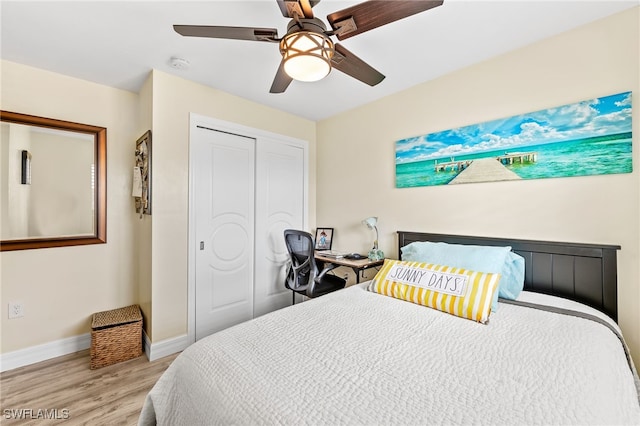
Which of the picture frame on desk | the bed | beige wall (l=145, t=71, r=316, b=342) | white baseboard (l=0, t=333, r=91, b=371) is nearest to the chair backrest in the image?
the picture frame on desk

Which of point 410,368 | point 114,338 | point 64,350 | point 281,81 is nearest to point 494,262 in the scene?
point 410,368

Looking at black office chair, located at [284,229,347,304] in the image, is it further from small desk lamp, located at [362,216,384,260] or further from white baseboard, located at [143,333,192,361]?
white baseboard, located at [143,333,192,361]

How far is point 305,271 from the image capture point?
2604 millimetres

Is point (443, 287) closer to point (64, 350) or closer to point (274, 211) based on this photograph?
point (274, 211)

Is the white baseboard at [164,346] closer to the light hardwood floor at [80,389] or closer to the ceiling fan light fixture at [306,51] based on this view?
the light hardwood floor at [80,389]

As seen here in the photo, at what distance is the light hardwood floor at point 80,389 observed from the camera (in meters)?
1.65

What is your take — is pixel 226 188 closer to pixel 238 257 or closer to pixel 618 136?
pixel 238 257

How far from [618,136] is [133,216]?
387 cm

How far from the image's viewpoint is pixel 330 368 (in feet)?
3.28

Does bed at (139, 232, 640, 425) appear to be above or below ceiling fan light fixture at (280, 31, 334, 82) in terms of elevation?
below

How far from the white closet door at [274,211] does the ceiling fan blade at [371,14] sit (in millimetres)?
1904

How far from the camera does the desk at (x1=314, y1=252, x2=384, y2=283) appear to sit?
2.49 meters

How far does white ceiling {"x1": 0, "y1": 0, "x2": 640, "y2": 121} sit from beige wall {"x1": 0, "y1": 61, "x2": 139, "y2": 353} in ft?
0.59

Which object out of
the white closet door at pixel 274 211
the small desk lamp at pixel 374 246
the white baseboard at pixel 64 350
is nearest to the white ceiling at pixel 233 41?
Answer: the white closet door at pixel 274 211
